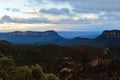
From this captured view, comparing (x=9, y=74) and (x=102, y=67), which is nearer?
(x=9, y=74)

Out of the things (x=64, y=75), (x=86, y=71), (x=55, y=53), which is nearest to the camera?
(x=64, y=75)

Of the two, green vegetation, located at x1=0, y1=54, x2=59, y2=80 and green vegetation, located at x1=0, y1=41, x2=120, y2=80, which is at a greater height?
green vegetation, located at x1=0, y1=54, x2=59, y2=80

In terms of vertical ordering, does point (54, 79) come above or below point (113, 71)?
above

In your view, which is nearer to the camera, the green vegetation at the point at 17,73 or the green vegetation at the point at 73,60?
the green vegetation at the point at 17,73

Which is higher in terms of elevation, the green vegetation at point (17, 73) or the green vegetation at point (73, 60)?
Result: the green vegetation at point (17, 73)

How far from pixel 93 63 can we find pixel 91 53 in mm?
11620

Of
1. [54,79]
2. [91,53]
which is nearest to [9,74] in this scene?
[54,79]

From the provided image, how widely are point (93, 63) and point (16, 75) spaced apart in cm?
13427

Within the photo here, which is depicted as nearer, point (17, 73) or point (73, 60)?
point (17, 73)

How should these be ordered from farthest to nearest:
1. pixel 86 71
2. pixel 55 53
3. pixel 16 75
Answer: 1. pixel 55 53
2. pixel 86 71
3. pixel 16 75

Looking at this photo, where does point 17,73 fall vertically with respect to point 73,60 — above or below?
above

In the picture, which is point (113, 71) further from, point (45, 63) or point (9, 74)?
point (9, 74)

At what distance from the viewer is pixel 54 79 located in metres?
23.7

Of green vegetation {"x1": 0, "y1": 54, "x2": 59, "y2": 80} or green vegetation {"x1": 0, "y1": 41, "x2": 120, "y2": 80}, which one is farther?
green vegetation {"x1": 0, "y1": 41, "x2": 120, "y2": 80}
